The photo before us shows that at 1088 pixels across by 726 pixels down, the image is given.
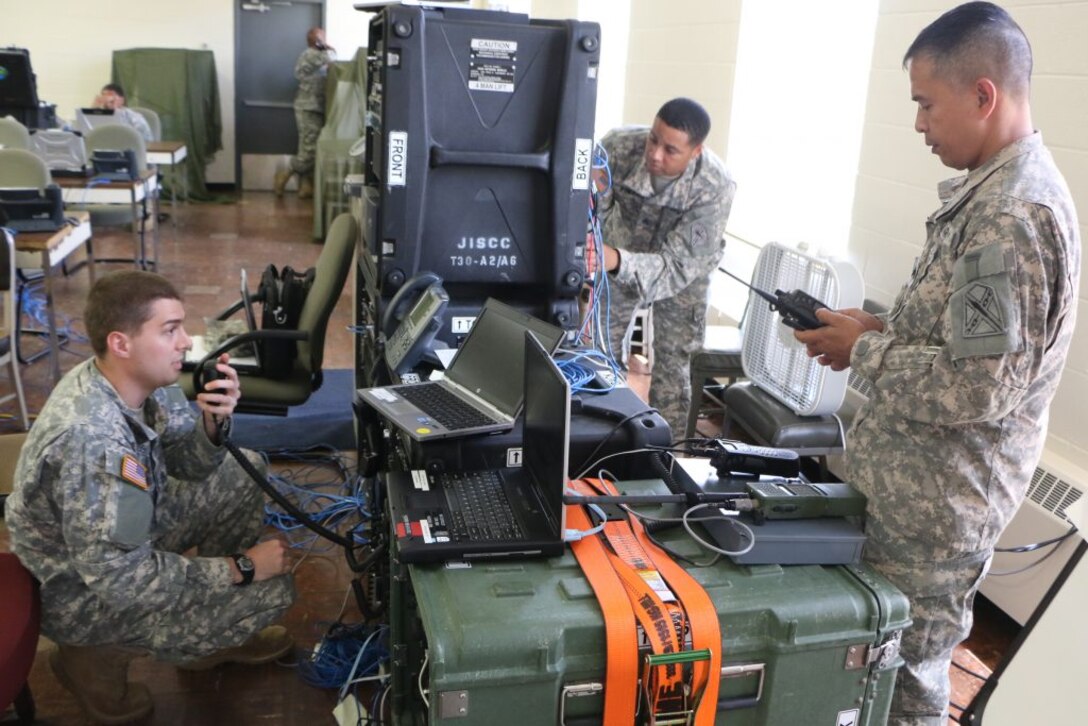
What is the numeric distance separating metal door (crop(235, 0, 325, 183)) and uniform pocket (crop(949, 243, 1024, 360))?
9287mm

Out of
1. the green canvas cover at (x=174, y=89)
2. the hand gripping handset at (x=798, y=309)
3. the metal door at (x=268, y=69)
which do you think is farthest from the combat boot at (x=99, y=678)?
the metal door at (x=268, y=69)

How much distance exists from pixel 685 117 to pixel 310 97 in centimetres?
674

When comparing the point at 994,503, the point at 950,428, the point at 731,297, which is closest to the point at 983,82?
the point at 950,428

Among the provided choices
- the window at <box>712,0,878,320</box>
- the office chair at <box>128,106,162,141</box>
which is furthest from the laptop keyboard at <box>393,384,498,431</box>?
the office chair at <box>128,106,162,141</box>

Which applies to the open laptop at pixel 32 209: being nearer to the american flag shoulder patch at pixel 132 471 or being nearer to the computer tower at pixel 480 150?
the computer tower at pixel 480 150

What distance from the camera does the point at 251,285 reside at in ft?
20.5

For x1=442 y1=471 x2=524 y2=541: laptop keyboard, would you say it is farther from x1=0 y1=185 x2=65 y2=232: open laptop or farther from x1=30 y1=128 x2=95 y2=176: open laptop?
x1=30 y1=128 x2=95 y2=176: open laptop

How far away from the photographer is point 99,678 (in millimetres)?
1989

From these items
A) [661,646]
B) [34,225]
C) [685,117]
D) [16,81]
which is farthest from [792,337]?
[16,81]

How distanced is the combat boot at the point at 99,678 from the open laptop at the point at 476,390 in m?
0.80

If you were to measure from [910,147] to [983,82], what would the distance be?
1666 millimetres

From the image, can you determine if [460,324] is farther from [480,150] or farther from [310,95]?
[310,95]

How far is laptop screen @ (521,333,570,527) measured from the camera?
4.55 ft

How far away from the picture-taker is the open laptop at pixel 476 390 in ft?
5.97
